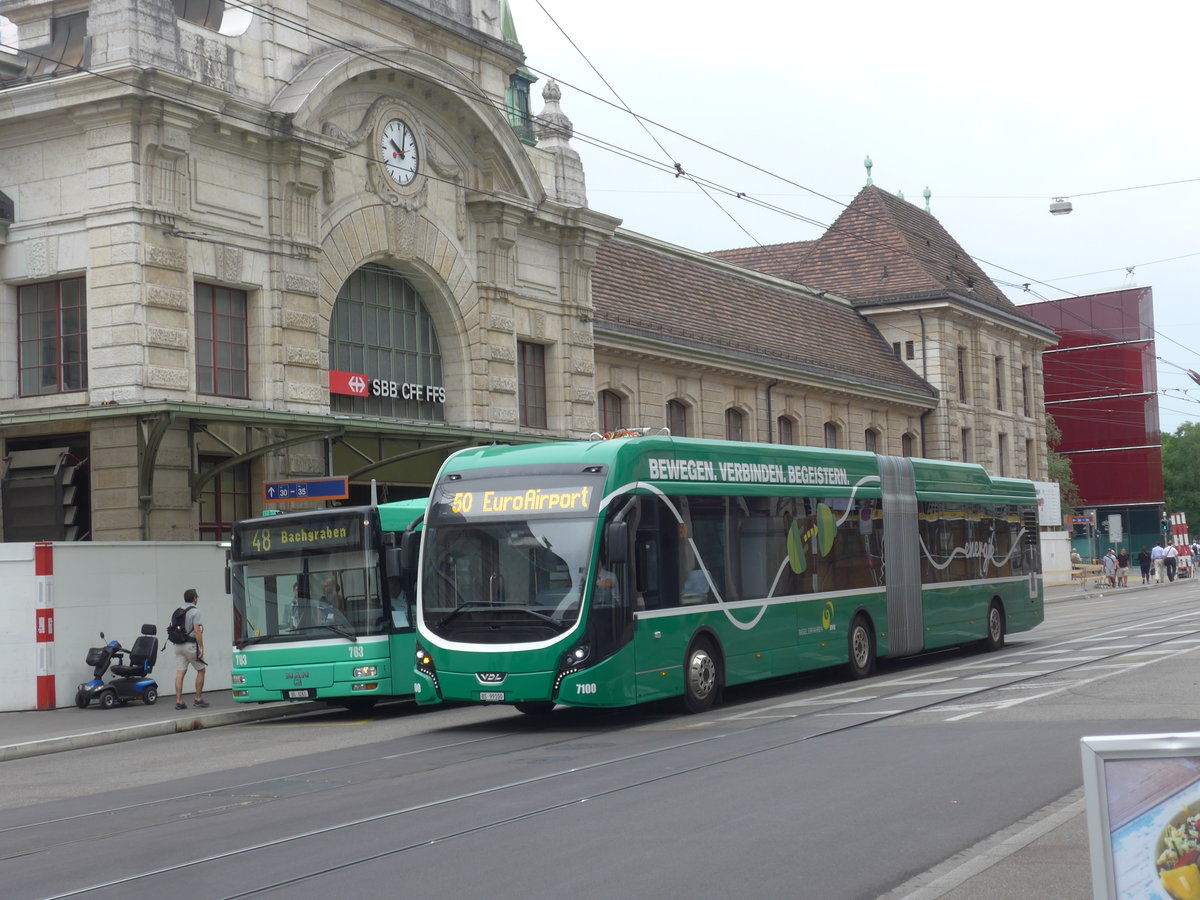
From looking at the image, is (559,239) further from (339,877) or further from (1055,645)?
(339,877)

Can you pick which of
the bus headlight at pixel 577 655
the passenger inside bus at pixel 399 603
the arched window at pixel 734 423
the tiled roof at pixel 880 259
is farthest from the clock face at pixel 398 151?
the tiled roof at pixel 880 259

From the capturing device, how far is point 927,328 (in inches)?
2195

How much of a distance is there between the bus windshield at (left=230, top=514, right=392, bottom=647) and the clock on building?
10847mm

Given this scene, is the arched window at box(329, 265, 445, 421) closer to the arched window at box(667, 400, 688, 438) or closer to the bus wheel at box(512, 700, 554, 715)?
the bus wheel at box(512, 700, 554, 715)

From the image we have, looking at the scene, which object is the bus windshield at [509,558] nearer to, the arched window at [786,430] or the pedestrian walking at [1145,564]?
the arched window at [786,430]

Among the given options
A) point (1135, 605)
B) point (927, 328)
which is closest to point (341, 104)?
point (1135, 605)

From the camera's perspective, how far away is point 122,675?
68.1 ft

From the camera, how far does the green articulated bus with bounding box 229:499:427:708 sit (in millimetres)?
19016

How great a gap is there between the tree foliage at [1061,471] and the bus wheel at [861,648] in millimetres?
57854

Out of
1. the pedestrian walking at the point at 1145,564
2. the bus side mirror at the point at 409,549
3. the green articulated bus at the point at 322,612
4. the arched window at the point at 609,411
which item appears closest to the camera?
the bus side mirror at the point at 409,549

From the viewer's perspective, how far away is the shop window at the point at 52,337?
23766mm

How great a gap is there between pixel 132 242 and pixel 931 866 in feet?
59.6

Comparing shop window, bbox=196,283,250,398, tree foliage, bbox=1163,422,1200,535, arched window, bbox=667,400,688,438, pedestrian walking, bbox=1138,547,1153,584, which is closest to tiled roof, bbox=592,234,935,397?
arched window, bbox=667,400,688,438

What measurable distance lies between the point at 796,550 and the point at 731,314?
26.4m
